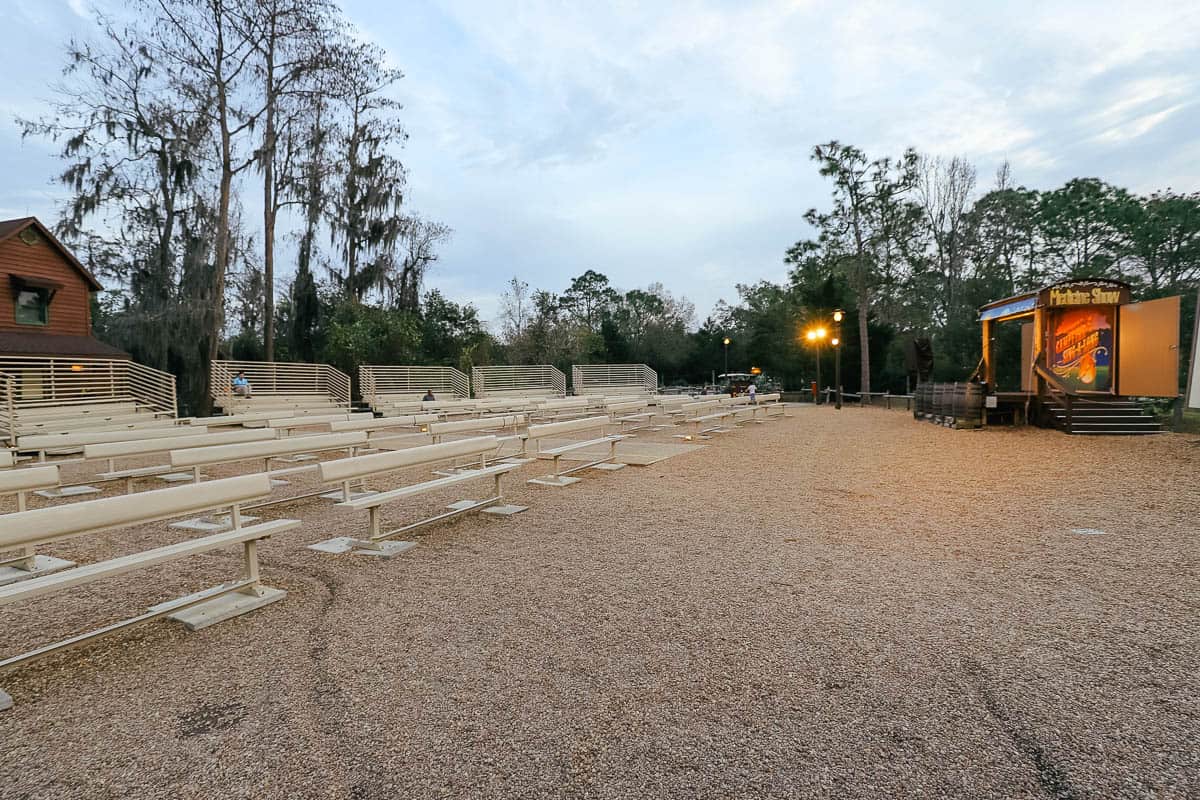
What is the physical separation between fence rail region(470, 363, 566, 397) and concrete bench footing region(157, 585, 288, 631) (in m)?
20.1

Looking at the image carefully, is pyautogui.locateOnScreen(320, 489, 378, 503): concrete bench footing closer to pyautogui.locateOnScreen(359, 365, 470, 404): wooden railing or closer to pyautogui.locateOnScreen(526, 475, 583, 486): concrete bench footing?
pyautogui.locateOnScreen(526, 475, 583, 486): concrete bench footing

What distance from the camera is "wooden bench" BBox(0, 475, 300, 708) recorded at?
2.45 metres

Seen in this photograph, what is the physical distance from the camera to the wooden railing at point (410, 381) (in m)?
21.8

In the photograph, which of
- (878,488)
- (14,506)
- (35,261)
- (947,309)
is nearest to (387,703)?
(878,488)

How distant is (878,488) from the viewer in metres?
6.83

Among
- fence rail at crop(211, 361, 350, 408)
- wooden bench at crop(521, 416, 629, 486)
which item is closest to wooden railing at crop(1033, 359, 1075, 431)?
wooden bench at crop(521, 416, 629, 486)

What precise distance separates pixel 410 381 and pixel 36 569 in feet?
65.4

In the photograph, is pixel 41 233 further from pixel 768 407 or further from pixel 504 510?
pixel 768 407

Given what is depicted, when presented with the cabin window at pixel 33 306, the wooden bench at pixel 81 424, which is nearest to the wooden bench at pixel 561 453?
the wooden bench at pixel 81 424

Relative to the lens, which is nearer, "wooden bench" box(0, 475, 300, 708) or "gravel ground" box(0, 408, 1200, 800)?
"gravel ground" box(0, 408, 1200, 800)

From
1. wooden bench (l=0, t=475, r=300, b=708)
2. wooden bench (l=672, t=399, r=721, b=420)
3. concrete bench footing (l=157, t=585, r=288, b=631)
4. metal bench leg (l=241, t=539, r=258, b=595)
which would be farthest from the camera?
wooden bench (l=672, t=399, r=721, b=420)

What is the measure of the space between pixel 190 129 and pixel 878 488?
24.5 meters

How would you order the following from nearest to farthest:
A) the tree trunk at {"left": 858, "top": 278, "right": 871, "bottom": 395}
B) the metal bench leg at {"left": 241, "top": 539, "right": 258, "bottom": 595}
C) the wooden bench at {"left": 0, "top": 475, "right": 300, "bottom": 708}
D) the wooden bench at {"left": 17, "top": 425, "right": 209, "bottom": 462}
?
the wooden bench at {"left": 0, "top": 475, "right": 300, "bottom": 708}
the metal bench leg at {"left": 241, "top": 539, "right": 258, "bottom": 595}
the wooden bench at {"left": 17, "top": 425, "right": 209, "bottom": 462}
the tree trunk at {"left": 858, "top": 278, "right": 871, "bottom": 395}

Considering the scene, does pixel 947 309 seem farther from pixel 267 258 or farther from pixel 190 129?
pixel 190 129
